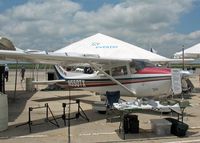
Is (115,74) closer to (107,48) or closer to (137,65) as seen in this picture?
(137,65)

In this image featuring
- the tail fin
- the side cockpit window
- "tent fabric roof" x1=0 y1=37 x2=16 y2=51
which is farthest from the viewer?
the tail fin

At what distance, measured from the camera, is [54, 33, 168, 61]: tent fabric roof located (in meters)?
25.1

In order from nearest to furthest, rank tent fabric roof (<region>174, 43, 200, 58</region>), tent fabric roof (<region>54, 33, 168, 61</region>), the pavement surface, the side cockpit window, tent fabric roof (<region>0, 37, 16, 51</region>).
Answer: the pavement surface < the side cockpit window < tent fabric roof (<region>0, 37, 16, 51</region>) < tent fabric roof (<region>54, 33, 168, 61</region>) < tent fabric roof (<region>174, 43, 200, 58</region>)

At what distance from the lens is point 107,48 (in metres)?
26.8

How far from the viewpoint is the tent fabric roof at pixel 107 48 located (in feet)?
82.2

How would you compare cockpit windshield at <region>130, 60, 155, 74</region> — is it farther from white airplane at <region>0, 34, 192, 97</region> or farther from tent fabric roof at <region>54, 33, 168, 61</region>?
tent fabric roof at <region>54, 33, 168, 61</region>

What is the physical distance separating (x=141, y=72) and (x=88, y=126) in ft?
11.9

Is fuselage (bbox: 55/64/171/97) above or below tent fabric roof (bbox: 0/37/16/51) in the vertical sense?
below

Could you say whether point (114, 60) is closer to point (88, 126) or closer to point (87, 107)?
point (87, 107)

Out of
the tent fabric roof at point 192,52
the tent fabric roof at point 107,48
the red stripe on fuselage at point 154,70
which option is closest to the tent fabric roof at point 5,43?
the red stripe on fuselage at point 154,70

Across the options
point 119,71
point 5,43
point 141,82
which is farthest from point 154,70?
point 5,43

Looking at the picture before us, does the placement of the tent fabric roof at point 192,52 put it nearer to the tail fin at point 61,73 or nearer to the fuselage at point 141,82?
the tail fin at point 61,73

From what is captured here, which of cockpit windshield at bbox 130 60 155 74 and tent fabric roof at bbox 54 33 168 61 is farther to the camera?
tent fabric roof at bbox 54 33 168 61

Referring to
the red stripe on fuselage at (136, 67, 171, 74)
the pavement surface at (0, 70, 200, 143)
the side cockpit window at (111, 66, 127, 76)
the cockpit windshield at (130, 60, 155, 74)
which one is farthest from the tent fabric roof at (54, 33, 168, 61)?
the pavement surface at (0, 70, 200, 143)
